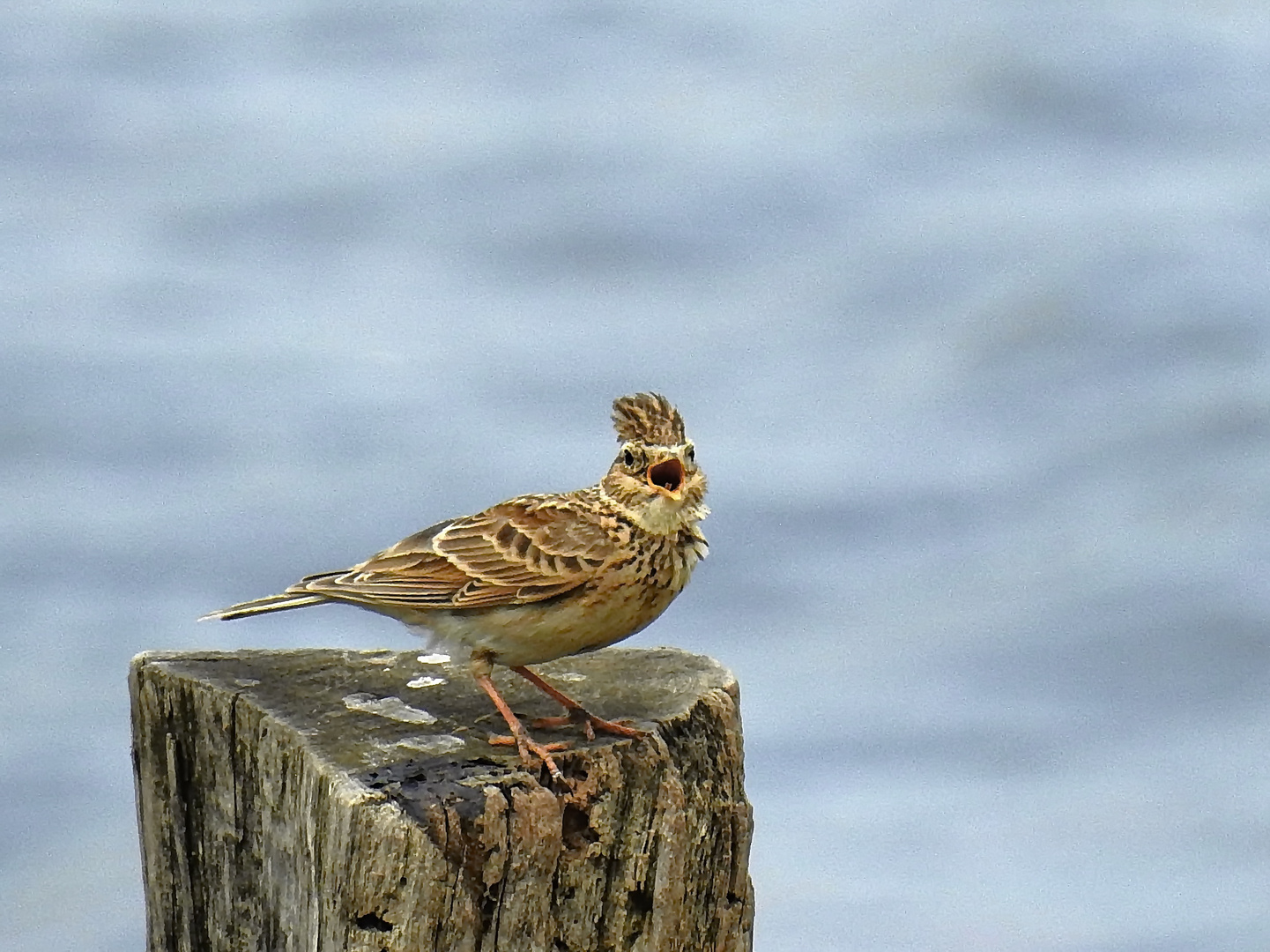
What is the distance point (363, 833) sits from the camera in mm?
4965

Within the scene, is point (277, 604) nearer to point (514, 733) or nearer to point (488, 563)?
point (488, 563)

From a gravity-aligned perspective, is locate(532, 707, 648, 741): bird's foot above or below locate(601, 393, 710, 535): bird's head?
below

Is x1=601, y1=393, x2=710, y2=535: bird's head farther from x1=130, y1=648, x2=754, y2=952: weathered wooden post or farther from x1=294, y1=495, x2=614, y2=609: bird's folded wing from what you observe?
x1=130, y1=648, x2=754, y2=952: weathered wooden post

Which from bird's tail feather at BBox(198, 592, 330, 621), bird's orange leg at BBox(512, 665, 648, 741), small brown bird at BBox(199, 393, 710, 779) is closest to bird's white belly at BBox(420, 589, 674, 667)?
small brown bird at BBox(199, 393, 710, 779)

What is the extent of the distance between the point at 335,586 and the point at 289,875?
3.28 ft

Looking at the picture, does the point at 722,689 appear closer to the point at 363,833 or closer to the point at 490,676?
the point at 490,676

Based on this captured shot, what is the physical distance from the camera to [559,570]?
5.82 m

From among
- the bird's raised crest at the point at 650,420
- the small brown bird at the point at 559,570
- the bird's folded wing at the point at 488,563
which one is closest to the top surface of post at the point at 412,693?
the small brown bird at the point at 559,570

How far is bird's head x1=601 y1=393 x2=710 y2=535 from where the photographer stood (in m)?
5.88

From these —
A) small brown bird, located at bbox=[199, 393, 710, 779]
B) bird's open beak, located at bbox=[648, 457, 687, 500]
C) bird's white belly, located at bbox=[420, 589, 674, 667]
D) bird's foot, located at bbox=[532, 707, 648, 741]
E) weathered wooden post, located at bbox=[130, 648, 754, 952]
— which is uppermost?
bird's open beak, located at bbox=[648, 457, 687, 500]

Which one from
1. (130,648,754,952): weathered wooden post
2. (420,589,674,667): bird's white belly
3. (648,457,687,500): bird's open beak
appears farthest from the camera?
(648,457,687,500): bird's open beak

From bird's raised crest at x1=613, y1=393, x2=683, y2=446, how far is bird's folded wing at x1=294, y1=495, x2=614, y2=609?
0.96 ft

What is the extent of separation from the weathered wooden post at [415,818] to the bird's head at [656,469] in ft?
1.60

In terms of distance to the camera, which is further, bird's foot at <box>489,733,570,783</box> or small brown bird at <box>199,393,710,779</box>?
small brown bird at <box>199,393,710,779</box>
